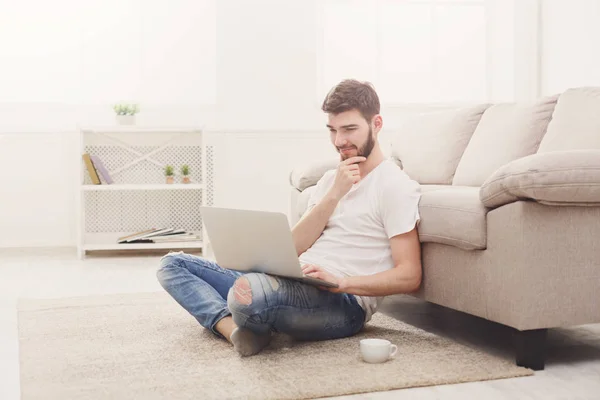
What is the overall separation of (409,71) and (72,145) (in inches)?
94.2

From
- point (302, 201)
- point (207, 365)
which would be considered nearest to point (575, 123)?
point (302, 201)

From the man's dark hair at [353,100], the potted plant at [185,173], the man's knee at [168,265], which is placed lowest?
the man's knee at [168,265]

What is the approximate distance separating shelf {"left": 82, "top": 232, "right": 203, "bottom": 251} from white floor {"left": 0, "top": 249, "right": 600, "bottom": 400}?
0.25 ft

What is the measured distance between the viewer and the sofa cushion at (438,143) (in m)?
3.33

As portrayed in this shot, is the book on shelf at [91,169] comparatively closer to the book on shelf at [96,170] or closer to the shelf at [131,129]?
the book on shelf at [96,170]

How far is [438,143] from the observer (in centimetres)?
342

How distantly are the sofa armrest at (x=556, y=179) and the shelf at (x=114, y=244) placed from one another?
10.3 ft

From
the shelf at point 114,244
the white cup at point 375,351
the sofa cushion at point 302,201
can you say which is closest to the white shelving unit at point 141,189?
the shelf at point 114,244

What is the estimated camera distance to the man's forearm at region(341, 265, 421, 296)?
2.10 metres

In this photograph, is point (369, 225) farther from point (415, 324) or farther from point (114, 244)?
point (114, 244)

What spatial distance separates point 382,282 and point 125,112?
3.14m

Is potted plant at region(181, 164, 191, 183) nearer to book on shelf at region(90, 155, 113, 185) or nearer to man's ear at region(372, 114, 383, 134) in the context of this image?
→ book on shelf at region(90, 155, 113, 185)

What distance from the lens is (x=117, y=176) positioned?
508 centimetres

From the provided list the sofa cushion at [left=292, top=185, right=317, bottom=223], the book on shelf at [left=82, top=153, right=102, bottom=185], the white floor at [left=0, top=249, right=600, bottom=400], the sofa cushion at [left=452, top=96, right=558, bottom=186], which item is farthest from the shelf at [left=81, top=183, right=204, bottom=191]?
the sofa cushion at [left=452, top=96, right=558, bottom=186]
